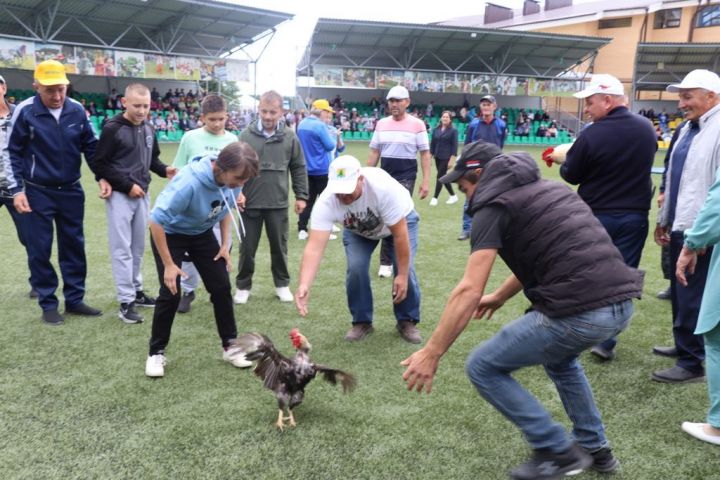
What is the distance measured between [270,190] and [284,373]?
7.89 ft

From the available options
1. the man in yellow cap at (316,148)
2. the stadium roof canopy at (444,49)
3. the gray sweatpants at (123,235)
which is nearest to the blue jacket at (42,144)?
the gray sweatpants at (123,235)

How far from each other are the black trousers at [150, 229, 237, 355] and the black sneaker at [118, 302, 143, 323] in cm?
110

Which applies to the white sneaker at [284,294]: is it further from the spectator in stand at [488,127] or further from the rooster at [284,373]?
the spectator in stand at [488,127]

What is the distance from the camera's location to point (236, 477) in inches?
110

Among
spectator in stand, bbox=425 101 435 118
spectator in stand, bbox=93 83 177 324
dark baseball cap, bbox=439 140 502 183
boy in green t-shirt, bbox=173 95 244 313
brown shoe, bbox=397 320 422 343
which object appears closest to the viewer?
dark baseball cap, bbox=439 140 502 183

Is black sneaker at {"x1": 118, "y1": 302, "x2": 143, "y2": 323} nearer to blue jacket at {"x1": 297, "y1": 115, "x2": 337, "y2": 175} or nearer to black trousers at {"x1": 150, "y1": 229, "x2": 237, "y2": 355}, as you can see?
black trousers at {"x1": 150, "y1": 229, "x2": 237, "y2": 355}

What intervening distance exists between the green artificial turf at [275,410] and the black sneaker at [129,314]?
82 mm

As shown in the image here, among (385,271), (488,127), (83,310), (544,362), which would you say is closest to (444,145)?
(488,127)

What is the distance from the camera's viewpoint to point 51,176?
4.73m

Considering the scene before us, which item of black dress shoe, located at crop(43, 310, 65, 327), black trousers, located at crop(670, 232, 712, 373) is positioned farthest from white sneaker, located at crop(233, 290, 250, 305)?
black trousers, located at crop(670, 232, 712, 373)

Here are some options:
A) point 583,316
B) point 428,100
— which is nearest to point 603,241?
point 583,316

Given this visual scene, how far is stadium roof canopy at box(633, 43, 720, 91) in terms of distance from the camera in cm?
3328

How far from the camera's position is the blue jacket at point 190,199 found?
349 cm

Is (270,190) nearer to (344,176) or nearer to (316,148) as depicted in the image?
(344,176)
